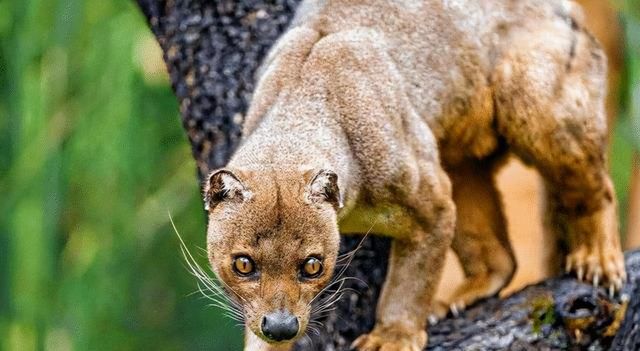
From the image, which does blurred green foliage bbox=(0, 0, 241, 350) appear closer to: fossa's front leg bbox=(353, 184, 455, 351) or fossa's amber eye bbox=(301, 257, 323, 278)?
fossa's front leg bbox=(353, 184, 455, 351)

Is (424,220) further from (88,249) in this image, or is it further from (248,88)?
(88,249)

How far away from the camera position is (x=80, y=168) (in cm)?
716

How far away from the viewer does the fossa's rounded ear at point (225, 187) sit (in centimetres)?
340

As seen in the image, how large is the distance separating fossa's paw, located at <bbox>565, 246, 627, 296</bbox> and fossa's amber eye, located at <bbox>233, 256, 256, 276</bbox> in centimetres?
177

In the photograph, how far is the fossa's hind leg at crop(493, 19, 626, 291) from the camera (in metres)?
4.45

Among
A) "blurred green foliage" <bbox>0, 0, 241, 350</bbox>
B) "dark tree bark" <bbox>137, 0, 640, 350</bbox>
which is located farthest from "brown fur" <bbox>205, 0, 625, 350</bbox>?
"blurred green foliage" <bbox>0, 0, 241, 350</bbox>

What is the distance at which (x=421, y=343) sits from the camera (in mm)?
4117

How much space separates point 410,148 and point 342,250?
589 mm

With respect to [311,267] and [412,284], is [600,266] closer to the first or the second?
[412,284]

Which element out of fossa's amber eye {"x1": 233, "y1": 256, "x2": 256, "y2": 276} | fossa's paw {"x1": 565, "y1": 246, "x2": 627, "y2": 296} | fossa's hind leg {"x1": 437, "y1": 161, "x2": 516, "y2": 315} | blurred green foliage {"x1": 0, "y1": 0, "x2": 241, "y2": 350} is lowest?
blurred green foliage {"x1": 0, "y1": 0, "x2": 241, "y2": 350}

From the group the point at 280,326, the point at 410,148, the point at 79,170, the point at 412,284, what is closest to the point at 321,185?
the point at 280,326

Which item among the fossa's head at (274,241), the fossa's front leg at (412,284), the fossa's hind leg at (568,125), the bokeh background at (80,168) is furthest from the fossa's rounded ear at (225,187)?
the bokeh background at (80,168)

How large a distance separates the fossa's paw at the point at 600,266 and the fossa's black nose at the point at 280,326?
1719mm

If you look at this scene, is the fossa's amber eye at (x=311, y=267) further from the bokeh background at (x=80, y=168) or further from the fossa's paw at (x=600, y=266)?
the bokeh background at (x=80, y=168)
